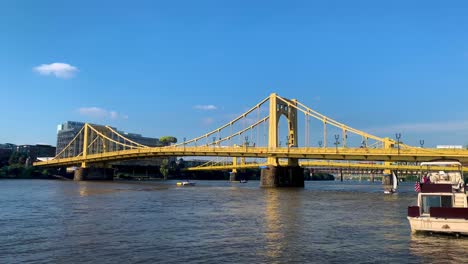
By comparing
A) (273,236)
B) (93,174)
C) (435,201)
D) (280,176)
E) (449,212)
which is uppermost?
A: (280,176)

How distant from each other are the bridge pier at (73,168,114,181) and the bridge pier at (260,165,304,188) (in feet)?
212

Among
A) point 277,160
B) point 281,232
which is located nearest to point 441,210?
point 281,232

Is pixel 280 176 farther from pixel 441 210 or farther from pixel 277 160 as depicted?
pixel 441 210

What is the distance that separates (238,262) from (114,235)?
908cm

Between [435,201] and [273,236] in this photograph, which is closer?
[273,236]

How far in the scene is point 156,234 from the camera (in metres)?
24.9

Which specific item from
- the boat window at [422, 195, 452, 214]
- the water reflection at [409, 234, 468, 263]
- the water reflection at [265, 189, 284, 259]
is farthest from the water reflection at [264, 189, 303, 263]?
the boat window at [422, 195, 452, 214]

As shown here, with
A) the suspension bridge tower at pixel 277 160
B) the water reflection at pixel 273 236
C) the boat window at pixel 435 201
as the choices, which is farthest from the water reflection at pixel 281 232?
the suspension bridge tower at pixel 277 160

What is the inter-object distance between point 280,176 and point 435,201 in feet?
236

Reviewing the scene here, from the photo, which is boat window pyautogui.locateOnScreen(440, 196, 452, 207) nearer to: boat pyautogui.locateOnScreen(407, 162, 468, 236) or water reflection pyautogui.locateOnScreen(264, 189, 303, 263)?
boat pyautogui.locateOnScreen(407, 162, 468, 236)

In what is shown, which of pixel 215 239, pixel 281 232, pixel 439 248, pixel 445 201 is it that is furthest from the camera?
pixel 281 232

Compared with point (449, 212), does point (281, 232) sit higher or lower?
lower

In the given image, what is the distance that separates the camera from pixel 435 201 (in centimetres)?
2559

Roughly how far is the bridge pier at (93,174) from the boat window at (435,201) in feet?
411
